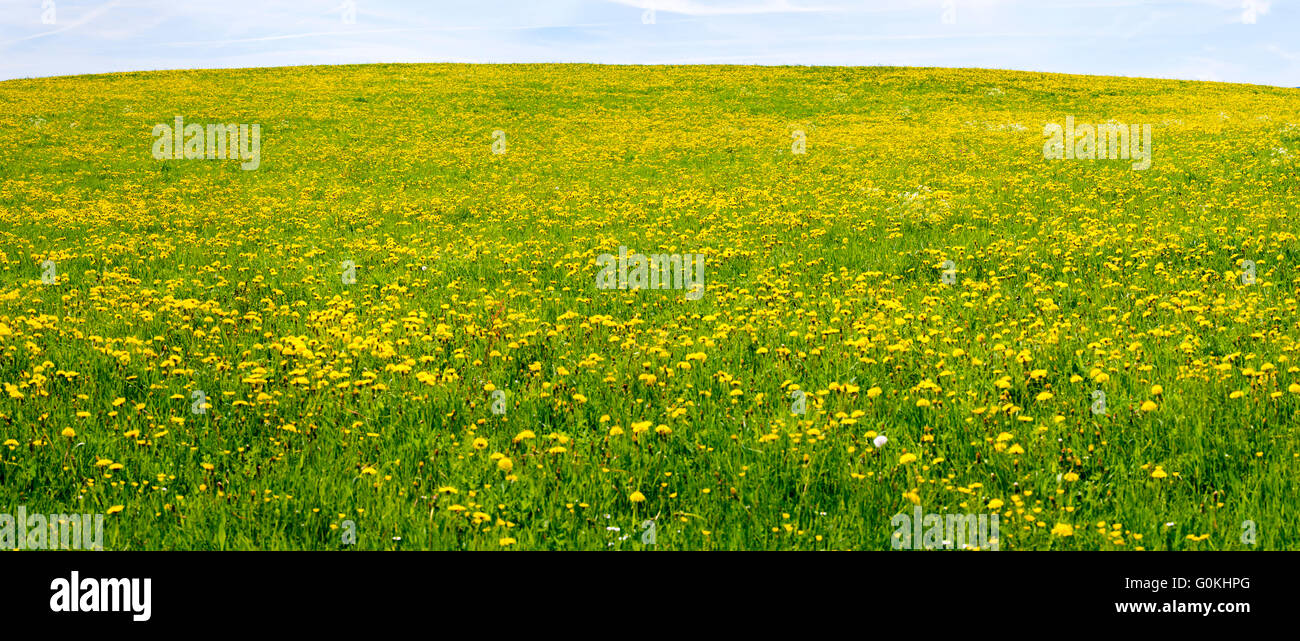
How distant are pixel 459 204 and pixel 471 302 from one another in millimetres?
9930

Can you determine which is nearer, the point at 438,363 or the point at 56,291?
the point at 438,363

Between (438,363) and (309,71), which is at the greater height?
(309,71)

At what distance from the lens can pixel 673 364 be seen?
7125 mm

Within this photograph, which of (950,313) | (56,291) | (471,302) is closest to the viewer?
(950,313)

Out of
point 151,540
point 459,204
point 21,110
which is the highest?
point 21,110

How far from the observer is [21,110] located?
35875mm

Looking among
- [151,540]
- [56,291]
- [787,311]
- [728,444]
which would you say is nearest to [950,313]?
[787,311]

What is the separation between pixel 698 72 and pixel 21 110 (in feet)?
114

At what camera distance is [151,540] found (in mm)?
4289

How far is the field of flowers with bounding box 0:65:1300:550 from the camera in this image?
4.59 m

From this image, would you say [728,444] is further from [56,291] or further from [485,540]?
[56,291]

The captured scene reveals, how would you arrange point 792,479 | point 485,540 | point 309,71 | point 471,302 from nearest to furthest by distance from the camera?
point 485,540 → point 792,479 → point 471,302 → point 309,71

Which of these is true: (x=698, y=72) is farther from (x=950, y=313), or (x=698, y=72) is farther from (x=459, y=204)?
(x=950, y=313)

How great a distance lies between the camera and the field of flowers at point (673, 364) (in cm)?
459
